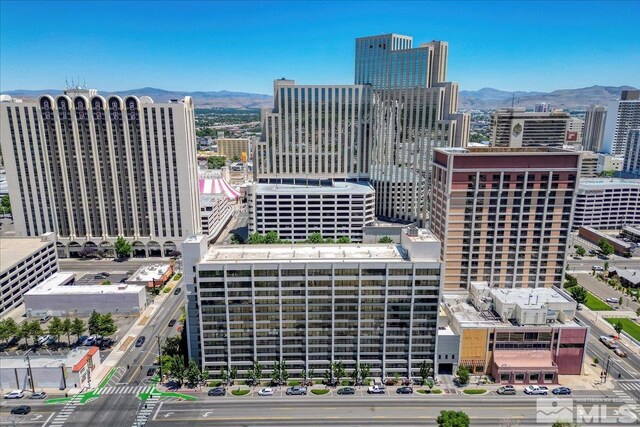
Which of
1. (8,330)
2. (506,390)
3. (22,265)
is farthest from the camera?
(22,265)

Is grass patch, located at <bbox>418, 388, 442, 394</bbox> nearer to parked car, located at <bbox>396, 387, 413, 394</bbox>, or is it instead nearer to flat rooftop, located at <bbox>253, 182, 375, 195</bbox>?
parked car, located at <bbox>396, 387, 413, 394</bbox>

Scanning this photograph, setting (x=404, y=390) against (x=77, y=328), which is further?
(x=77, y=328)

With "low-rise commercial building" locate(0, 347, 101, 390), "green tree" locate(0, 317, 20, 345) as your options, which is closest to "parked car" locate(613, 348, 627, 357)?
"low-rise commercial building" locate(0, 347, 101, 390)

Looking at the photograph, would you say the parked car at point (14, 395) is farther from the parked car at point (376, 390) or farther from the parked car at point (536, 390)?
the parked car at point (536, 390)

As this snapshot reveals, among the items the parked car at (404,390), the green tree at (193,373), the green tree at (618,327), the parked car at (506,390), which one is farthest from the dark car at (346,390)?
the green tree at (618,327)

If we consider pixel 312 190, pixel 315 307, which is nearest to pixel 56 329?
pixel 315 307

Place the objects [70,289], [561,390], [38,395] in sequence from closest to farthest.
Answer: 1. [38,395]
2. [561,390]
3. [70,289]

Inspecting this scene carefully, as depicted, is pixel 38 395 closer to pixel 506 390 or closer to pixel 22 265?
pixel 22 265

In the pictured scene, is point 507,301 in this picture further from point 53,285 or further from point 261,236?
point 53,285
